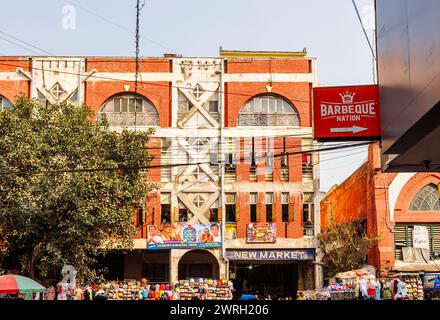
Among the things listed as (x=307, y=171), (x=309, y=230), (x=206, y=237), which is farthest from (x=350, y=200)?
(x=206, y=237)

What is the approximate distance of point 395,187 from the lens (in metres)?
39.2

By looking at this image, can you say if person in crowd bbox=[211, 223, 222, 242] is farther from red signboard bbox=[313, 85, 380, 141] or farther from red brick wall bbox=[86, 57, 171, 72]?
red signboard bbox=[313, 85, 380, 141]

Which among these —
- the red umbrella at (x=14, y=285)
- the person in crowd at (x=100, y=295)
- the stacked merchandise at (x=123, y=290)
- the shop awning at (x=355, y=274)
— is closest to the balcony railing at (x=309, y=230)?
the shop awning at (x=355, y=274)

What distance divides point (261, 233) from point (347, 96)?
23.0 meters

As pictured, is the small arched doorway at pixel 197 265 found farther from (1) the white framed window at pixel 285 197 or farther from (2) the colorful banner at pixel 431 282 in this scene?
(2) the colorful banner at pixel 431 282

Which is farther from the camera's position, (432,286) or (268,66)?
(268,66)

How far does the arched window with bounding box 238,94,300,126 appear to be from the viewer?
40.8 metres

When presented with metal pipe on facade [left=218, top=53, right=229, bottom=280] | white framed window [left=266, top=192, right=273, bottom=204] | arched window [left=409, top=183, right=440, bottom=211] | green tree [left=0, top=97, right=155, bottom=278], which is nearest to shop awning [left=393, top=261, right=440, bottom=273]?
arched window [left=409, top=183, right=440, bottom=211]

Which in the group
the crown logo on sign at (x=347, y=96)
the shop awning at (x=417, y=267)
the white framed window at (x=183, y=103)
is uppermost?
the white framed window at (x=183, y=103)

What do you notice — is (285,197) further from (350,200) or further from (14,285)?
(14,285)

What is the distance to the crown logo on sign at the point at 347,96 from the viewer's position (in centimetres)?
1738

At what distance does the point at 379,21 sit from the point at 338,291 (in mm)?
15713

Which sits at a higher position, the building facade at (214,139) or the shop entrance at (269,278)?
the building facade at (214,139)

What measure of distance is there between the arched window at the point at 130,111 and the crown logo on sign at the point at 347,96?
2435 cm
